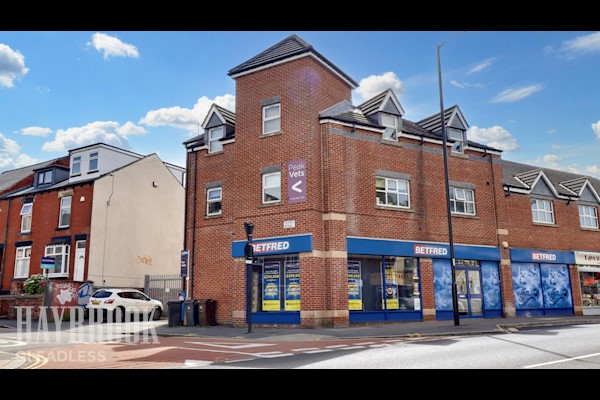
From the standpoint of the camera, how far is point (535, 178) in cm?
2658

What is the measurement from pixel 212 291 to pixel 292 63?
1057 centimetres

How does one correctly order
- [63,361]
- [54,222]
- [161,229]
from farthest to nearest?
[161,229] < [54,222] < [63,361]

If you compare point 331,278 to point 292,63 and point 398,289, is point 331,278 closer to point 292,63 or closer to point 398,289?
point 398,289

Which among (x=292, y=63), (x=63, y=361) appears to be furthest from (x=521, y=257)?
(x=63, y=361)

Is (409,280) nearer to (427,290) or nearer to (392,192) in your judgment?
(427,290)

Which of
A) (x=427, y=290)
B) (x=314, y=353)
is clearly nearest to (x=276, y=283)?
(x=427, y=290)

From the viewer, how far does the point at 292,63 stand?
67.0 ft

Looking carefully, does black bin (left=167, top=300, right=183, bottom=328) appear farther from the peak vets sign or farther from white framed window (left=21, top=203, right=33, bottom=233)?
white framed window (left=21, top=203, right=33, bottom=233)

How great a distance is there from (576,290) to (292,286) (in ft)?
57.3

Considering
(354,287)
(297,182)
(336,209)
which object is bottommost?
(354,287)

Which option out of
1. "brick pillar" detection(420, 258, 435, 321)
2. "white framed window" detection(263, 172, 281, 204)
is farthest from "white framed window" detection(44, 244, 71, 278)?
"brick pillar" detection(420, 258, 435, 321)

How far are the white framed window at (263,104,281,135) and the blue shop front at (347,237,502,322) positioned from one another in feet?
18.7

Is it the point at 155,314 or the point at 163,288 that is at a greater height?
the point at 163,288

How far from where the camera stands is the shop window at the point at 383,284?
1923 cm
